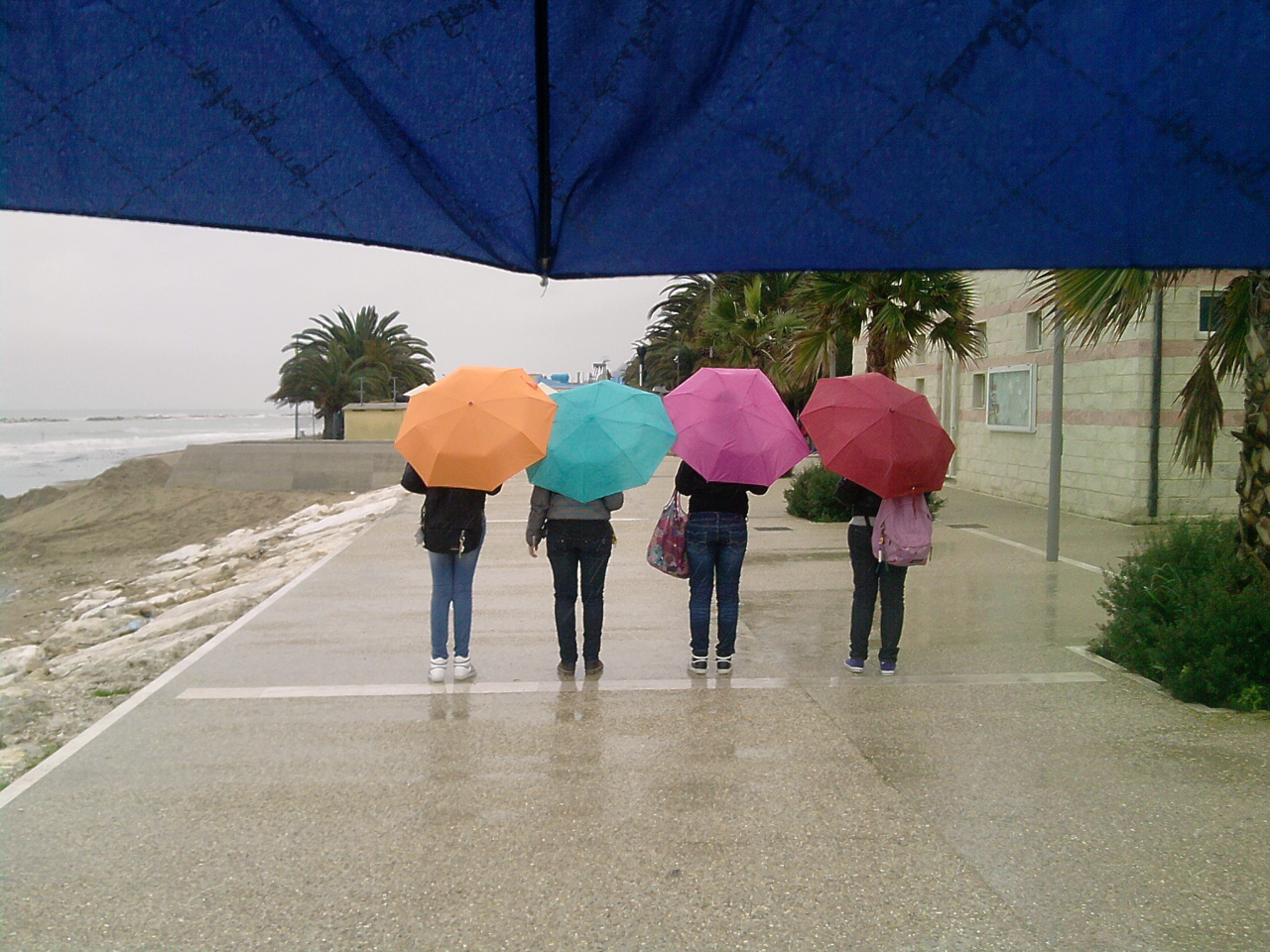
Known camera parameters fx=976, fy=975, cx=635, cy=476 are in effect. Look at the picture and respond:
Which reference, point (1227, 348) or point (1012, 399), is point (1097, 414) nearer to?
point (1012, 399)

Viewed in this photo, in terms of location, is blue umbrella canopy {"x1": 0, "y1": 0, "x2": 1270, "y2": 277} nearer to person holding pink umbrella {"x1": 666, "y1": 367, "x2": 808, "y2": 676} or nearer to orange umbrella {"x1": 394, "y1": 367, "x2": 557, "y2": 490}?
orange umbrella {"x1": 394, "y1": 367, "x2": 557, "y2": 490}

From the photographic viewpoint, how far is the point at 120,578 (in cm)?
1792

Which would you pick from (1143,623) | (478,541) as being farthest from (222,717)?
(1143,623)

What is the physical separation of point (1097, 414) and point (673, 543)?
989 cm

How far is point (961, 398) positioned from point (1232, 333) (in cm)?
1283

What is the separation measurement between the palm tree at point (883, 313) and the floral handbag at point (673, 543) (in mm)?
6398

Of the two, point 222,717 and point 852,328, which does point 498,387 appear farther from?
point 852,328

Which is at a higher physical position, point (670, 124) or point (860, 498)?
point (670, 124)

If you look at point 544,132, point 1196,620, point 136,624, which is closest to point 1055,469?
point 1196,620

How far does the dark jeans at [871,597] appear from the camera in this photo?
20.9ft

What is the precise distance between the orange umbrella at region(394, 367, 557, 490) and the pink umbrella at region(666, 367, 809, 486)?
871mm

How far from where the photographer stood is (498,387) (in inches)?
239

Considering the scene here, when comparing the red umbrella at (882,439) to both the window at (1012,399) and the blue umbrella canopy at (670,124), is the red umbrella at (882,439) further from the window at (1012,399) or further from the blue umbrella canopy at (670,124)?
the window at (1012,399)

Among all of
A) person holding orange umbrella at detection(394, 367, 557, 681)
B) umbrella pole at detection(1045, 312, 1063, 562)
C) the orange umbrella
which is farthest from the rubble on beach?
umbrella pole at detection(1045, 312, 1063, 562)
